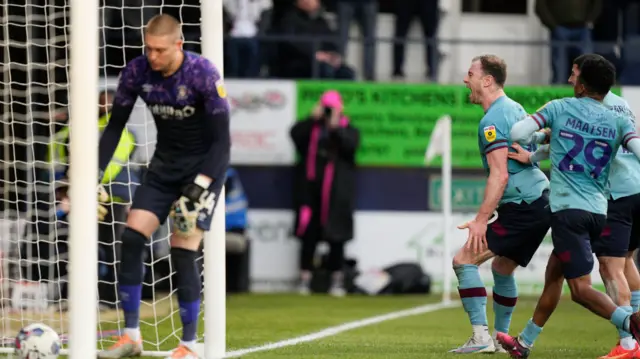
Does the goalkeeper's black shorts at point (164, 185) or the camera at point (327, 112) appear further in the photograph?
the camera at point (327, 112)

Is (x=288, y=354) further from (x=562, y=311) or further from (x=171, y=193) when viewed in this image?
(x=562, y=311)

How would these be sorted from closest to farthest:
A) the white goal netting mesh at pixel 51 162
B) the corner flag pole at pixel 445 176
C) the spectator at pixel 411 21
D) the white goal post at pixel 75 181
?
the white goal post at pixel 75 181, the white goal netting mesh at pixel 51 162, the corner flag pole at pixel 445 176, the spectator at pixel 411 21

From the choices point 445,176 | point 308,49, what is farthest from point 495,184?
point 308,49

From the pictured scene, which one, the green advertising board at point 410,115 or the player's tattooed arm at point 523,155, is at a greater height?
the player's tattooed arm at point 523,155

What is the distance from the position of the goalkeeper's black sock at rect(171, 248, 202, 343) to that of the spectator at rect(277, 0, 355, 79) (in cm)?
904

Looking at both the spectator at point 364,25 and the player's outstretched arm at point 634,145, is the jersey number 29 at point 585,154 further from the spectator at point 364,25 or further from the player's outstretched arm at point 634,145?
the spectator at point 364,25

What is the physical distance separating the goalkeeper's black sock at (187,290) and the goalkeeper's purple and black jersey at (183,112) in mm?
489

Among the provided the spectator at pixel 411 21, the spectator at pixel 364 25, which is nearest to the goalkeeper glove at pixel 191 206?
the spectator at pixel 364 25

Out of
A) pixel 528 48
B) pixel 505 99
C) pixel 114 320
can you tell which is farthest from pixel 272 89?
pixel 505 99

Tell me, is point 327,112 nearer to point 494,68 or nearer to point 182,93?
point 494,68

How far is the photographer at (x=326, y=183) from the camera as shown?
623 inches

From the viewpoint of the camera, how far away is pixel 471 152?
16.5 meters

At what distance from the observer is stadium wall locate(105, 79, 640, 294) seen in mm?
16125

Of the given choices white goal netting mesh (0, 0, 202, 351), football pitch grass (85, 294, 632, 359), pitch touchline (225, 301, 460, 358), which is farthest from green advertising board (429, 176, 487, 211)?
white goal netting mesh (0, 0, 202, 351)
